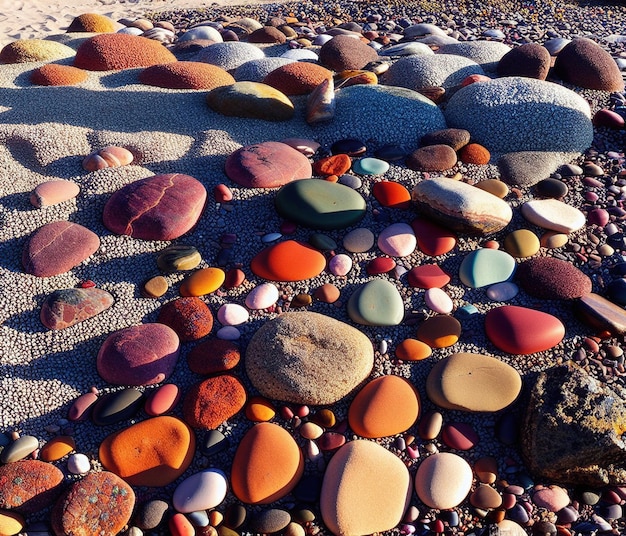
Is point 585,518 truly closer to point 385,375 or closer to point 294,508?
point 385,375

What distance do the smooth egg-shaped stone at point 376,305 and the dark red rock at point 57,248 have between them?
1.10 meters

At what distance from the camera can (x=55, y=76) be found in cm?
353

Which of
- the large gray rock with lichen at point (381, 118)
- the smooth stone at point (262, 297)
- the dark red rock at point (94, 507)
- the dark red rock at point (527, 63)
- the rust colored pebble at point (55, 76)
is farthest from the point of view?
the dark red rock at point (527, 63)

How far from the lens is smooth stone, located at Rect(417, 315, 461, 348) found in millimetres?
2262

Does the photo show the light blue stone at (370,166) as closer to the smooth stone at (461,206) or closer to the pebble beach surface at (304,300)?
the pebble beach surface at (304,300)

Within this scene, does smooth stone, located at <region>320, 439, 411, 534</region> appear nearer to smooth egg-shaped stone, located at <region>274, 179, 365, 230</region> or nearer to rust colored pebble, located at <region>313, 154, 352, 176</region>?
smooth egg-shaped stone, located at <region>274, 179, 365, 230</region>

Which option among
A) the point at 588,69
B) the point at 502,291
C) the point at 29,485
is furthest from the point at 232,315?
the point at 588,69

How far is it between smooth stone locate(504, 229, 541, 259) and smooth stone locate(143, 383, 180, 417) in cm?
151

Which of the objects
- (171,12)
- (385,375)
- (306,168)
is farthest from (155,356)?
(171,12)

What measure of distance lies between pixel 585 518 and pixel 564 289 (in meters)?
0.88

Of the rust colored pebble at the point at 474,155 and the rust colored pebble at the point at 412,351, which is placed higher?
the rust colored pebble at the point at 474,155

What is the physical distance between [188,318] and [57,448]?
62cm

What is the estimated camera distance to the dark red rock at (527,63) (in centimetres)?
370

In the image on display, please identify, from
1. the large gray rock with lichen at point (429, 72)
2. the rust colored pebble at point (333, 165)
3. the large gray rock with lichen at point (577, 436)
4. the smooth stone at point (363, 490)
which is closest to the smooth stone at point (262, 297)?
the smooth stone at point (363, 490)
